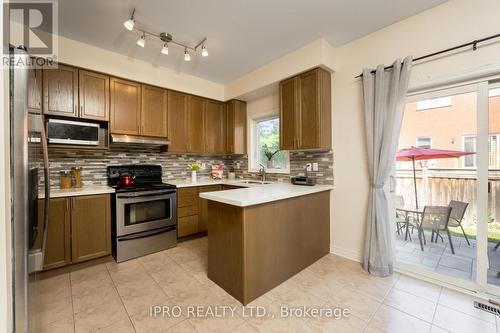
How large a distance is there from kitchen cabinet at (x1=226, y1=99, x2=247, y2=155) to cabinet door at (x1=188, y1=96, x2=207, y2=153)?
52cm

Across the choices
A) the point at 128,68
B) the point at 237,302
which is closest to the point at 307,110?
the point at 237,302

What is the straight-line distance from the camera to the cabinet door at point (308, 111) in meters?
2.64

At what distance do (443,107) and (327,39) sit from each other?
1481mm

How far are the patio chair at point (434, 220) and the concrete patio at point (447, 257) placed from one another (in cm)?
4

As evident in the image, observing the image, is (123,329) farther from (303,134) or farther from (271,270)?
(303,134)

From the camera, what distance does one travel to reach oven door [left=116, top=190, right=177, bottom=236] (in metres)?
2.57

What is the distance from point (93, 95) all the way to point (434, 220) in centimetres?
434

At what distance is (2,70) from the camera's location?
77 centimetres

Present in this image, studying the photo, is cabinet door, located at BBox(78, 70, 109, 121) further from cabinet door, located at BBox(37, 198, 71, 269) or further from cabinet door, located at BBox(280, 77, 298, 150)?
cabinet door, located at BBox(280, 77, 298, 150)

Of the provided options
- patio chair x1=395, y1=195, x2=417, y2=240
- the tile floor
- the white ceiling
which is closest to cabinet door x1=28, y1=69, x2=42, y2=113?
the white ceiling

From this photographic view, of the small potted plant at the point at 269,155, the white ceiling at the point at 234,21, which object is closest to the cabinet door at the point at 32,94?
the white ceiling at the point at 234,21

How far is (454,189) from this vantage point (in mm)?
2059

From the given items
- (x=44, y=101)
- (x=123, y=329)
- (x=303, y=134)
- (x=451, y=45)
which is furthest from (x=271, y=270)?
(x=44, y=101)

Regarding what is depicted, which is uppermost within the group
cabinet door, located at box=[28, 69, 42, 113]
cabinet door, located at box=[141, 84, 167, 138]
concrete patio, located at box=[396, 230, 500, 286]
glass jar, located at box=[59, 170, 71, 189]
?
cabinet door, located at box=[141, 84, 167, 138]
